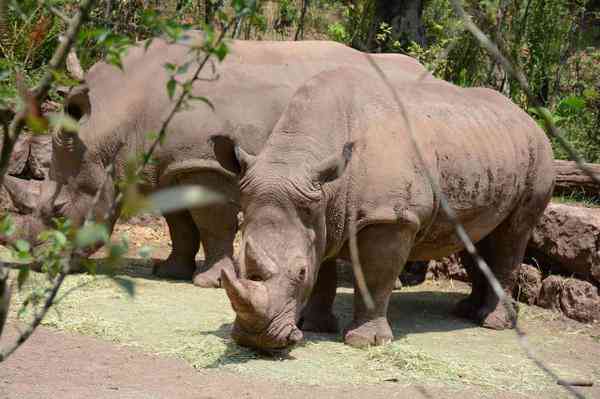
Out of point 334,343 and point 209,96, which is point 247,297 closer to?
point 334,343

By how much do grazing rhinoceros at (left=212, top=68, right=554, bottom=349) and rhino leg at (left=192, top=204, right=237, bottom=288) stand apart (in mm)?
1606

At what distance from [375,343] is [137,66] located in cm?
361

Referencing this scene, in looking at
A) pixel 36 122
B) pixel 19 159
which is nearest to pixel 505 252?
pixel 19 159

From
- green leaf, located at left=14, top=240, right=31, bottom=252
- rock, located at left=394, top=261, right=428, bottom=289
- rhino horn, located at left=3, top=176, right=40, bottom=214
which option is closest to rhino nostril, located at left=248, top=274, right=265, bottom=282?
green leaf, located at left=14, top=240, right=31, bottom=252

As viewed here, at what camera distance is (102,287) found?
24.1 ft

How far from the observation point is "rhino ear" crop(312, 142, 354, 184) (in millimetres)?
5469

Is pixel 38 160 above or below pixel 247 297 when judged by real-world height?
below

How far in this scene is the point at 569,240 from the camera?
749 centimetres

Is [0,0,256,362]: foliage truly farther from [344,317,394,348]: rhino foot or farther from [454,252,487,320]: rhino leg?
[454,252,487,320]: rhino leg

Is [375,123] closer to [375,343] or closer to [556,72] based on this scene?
[375,343]

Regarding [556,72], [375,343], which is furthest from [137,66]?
[556,72]

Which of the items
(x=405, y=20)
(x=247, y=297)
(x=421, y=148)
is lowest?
(x=247, y=297)

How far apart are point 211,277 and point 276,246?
2.61m

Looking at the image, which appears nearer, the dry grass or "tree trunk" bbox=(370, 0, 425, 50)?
the dry grass
